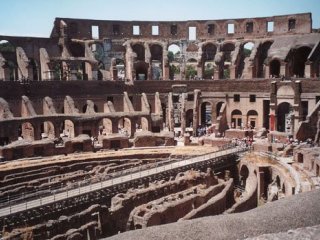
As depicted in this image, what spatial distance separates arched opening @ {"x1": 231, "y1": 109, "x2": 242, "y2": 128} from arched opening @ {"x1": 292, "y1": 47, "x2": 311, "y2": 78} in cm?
878

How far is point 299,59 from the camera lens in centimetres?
4981

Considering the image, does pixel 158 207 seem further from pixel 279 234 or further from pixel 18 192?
pixel 279 234

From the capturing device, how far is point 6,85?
137 ft

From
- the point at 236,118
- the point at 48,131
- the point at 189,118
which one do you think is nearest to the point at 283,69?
the point at 236,118

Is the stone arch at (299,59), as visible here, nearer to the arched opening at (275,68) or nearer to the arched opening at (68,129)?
the arched opening at (275,68)

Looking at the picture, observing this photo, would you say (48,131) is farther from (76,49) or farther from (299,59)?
(299,59)

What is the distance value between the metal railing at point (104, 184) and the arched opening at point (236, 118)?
10.7 meters

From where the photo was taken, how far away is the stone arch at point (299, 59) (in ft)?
159

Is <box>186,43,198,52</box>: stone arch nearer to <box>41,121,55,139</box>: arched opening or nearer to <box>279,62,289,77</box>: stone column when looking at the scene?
<box>279,62,289,77</box>: stone column

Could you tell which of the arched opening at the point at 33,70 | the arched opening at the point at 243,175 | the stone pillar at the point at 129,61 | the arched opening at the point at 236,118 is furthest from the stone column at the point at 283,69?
the arched opening at the point at 33,70

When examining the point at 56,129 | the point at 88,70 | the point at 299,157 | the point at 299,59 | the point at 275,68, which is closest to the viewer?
the point at 299,157

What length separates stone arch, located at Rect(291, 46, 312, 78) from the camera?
4850 cm

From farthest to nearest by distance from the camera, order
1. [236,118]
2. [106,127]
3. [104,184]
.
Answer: [236,118] < [106,127] < [104,184]

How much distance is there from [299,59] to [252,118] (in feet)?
33.4
